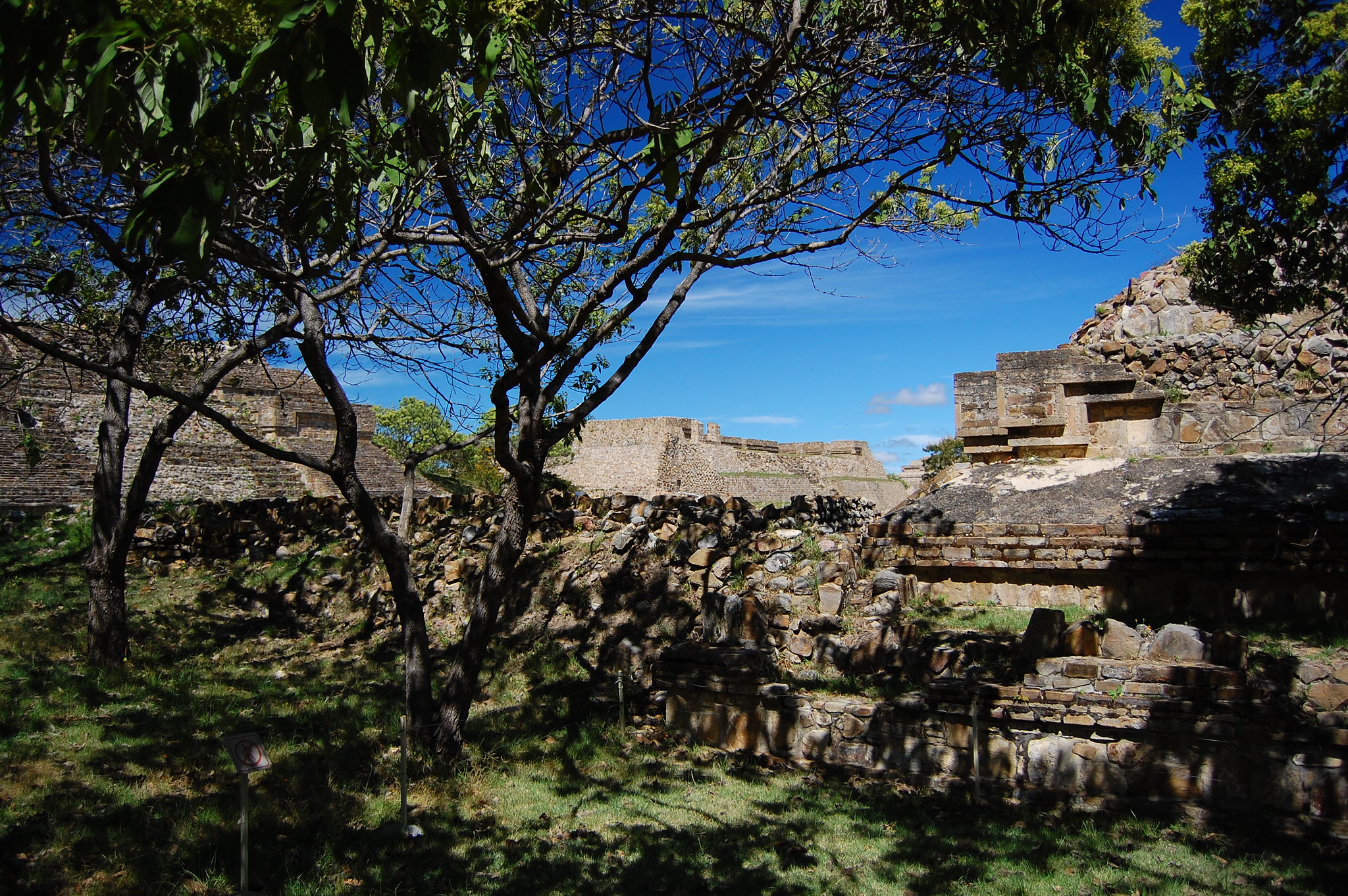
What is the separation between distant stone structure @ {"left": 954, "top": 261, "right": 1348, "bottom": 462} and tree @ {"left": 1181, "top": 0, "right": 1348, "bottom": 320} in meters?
2.71

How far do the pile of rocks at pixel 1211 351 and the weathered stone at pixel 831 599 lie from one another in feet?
16.3

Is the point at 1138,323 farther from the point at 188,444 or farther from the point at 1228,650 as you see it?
the point at 188,444

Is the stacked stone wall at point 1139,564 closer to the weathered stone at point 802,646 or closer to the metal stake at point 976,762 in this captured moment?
the weathered stone at point 802,646

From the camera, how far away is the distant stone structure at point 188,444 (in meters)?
14.7

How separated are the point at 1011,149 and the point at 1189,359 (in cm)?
608

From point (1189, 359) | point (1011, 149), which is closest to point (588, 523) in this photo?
point (1011, 149)

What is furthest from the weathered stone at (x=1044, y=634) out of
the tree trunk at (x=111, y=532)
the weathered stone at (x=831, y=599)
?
the tree trunk at (x=111, y=532)

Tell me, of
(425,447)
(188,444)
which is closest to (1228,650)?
(425,447)

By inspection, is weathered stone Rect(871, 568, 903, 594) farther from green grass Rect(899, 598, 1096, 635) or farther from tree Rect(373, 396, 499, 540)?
tree Rect(373, 396, 499, 540)

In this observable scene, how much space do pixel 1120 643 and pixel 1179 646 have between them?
1.23ft

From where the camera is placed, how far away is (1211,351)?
10219 mm

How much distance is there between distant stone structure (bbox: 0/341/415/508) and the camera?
48.3ft

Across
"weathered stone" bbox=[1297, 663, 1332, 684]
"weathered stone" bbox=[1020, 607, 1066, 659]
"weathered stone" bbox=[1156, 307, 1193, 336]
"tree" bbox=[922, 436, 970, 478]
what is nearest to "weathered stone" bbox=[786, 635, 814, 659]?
"weathered stone" bbox=[1020, 607, 1066, 659]

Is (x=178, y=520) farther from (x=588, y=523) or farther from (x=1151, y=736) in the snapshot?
(x=1151, y=736)
